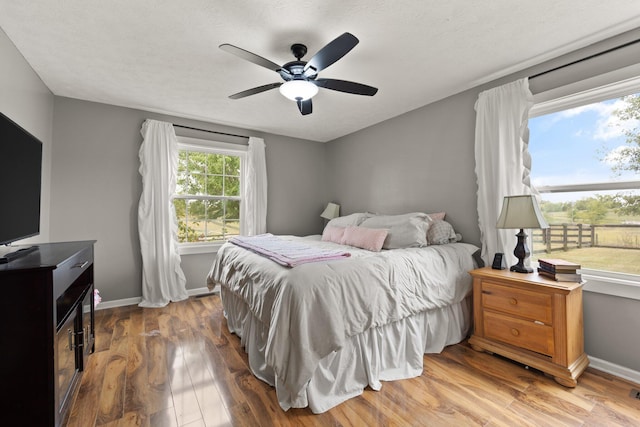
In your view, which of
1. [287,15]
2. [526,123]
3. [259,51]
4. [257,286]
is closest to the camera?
[287,15]

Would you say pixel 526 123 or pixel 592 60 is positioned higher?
pixel 592 60

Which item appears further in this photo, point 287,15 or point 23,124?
point 23,124

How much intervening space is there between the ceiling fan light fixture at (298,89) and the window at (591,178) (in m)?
1.96

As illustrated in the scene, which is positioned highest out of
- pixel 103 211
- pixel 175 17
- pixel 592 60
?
pixel 175 17

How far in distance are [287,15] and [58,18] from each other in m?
1.53

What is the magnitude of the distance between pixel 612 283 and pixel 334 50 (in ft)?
8.29

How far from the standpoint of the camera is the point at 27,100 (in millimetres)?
2391

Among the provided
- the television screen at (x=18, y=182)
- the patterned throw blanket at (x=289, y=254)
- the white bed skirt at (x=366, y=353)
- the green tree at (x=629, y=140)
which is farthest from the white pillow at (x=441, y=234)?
the television screen at (x=18, y=182)

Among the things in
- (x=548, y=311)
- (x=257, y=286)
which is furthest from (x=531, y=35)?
(x=257, y=286)

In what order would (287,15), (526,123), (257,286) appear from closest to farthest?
(287,15)
(257,286)
(526,123)

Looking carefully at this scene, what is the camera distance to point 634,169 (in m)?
1.98

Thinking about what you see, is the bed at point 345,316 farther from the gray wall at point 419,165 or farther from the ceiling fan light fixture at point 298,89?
the ceiling fan light fixture at point 298,89

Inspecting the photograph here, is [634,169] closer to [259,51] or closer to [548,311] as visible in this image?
[548,311]

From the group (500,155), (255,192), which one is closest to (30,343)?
(255,192)
